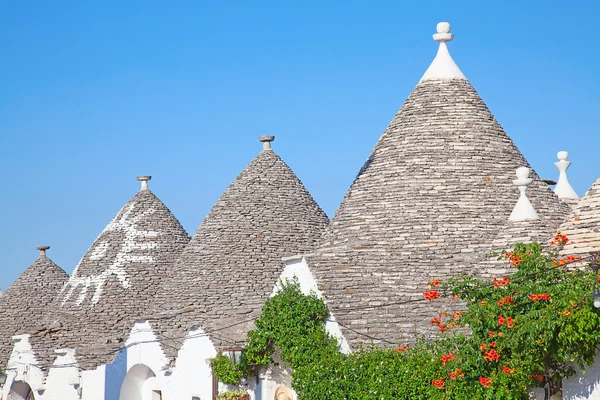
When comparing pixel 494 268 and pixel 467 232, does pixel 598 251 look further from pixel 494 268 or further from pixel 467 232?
pixel 467 232

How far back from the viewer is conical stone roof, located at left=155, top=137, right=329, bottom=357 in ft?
88.6

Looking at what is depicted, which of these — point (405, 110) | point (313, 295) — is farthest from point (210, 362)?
point (405, 110)

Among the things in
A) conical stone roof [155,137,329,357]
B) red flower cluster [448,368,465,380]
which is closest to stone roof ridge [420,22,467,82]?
conical stone roof [155,137,329,357]

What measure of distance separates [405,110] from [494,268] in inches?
260

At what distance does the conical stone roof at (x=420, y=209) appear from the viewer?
67.9 feet

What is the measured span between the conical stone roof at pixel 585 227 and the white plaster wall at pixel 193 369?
10.1 meters

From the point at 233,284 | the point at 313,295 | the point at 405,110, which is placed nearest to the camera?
the point at 313,295

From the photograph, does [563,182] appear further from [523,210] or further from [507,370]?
[507,370]

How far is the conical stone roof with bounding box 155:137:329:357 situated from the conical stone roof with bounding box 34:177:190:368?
2.20 metres

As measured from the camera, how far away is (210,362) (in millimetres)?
25078

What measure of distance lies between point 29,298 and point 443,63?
1551 centimetres

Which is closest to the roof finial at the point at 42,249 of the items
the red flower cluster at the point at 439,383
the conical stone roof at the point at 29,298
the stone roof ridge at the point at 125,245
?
the conical stone roof at the point at 29,298

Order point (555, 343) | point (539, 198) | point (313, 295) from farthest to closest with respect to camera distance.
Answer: point (539, 198)
point (313, 295)
point (555, 343)

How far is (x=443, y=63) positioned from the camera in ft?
82.0
